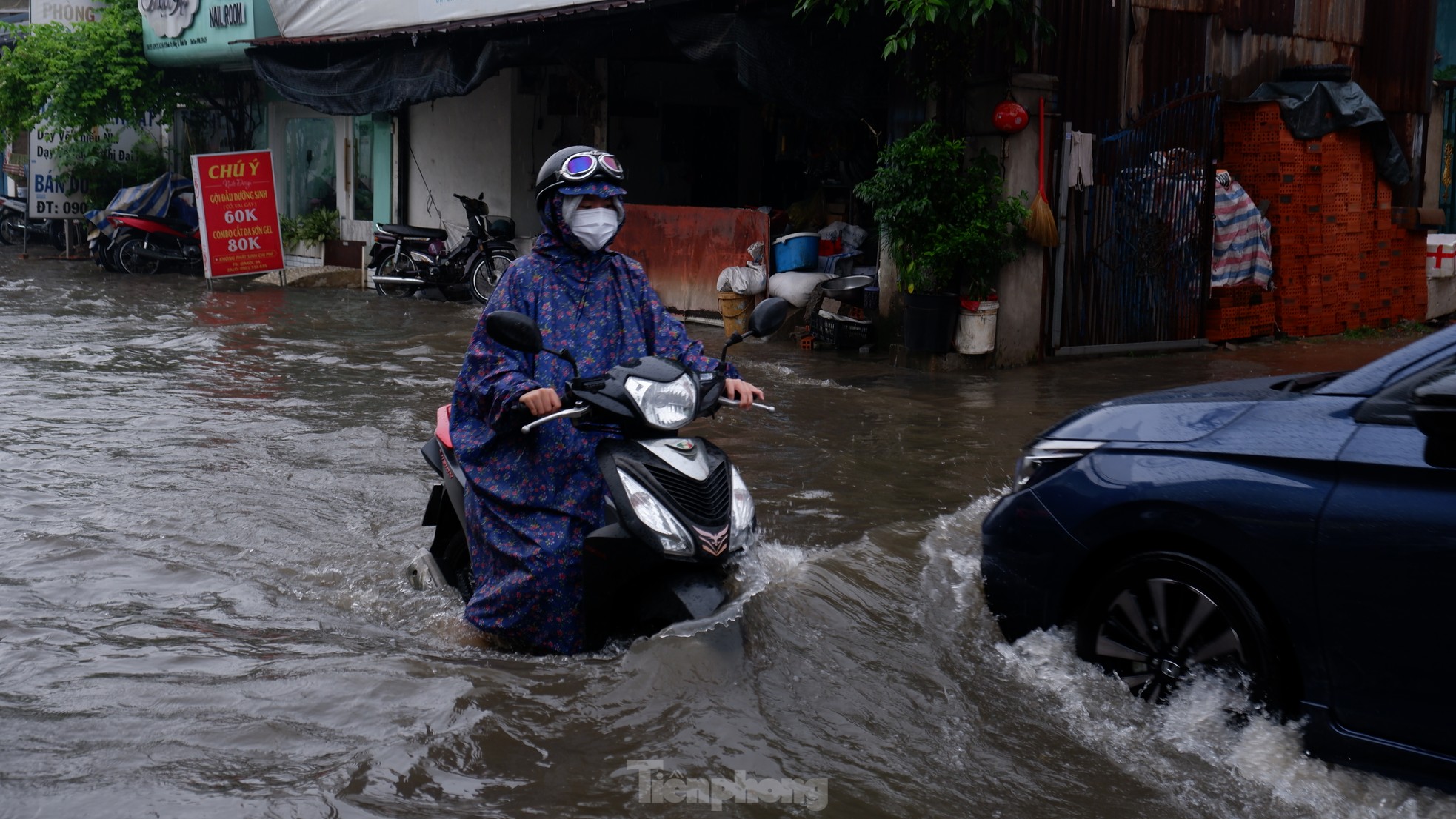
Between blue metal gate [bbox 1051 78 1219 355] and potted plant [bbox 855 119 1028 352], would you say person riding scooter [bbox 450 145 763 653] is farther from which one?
blue metal gate [bbox 1051 78 1219 355]

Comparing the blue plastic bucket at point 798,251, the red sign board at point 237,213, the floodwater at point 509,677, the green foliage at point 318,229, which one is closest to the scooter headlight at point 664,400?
the floodwater at point 509,677

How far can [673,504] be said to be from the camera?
3883 millimetres

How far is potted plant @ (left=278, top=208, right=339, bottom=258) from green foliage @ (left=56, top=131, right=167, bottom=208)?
4.16 meters

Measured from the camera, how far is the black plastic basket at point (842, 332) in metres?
12.0

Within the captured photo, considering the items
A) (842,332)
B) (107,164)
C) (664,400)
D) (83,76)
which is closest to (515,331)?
(664,400)

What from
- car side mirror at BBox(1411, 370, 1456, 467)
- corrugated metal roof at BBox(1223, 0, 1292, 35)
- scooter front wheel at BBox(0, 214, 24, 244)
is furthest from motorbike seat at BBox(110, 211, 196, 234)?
car side mirror at BBox(1411, 370, 1456, 467)

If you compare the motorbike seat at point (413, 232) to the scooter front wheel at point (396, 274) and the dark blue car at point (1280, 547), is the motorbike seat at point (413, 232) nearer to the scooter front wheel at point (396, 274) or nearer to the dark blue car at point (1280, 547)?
the scooter front wheel at point (396, 274)

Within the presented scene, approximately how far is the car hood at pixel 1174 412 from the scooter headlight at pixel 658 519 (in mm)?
1263

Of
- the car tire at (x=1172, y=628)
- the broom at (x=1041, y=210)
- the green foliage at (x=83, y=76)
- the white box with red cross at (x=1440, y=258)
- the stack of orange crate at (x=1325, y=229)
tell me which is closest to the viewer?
the car tire at (x=1172, y=628)

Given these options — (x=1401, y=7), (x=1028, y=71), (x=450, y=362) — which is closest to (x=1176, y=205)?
(x=1028, y=71)

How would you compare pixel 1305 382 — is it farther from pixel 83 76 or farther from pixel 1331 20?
pixel 83 76

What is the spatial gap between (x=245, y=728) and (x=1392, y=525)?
10.3ft

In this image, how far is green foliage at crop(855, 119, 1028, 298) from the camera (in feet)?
34.7

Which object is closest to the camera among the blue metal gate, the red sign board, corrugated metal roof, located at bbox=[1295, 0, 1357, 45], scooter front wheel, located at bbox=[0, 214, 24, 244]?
the blue metal gate
